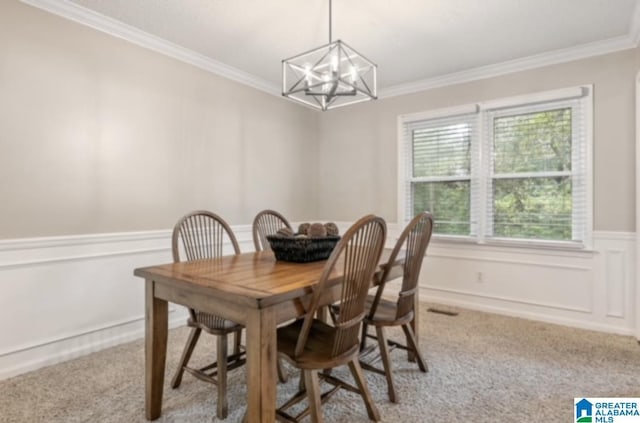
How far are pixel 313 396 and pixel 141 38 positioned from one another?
2.92m

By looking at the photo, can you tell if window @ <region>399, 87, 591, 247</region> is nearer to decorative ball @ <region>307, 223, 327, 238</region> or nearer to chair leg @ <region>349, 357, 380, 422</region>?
decorative ball @ <region>307, 223, 327, 238</region>

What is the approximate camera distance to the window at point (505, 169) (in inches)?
124

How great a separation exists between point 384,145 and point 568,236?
2.04 meters

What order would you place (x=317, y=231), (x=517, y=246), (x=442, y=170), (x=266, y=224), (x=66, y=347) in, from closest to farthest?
(x=317, y=231)
(x=66, y=347)
(x=266, y=224)
(x=517, y=246)
(x=442, y=170)

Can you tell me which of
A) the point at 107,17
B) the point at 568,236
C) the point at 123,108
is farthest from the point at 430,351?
the point at 107,17

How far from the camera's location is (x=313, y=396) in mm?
1488

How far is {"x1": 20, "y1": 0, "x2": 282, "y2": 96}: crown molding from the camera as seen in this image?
7.93 ft

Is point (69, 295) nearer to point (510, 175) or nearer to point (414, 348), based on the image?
point (414, 348)

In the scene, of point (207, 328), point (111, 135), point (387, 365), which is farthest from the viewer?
point (111, 135)

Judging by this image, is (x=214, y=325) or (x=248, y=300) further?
(x=214, y=325)

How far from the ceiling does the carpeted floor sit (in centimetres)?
241

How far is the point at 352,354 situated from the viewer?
160cm

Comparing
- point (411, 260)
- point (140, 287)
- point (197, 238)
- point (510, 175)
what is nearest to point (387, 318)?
point (411, 260)

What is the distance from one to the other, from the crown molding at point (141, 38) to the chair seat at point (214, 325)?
88.9 inches
